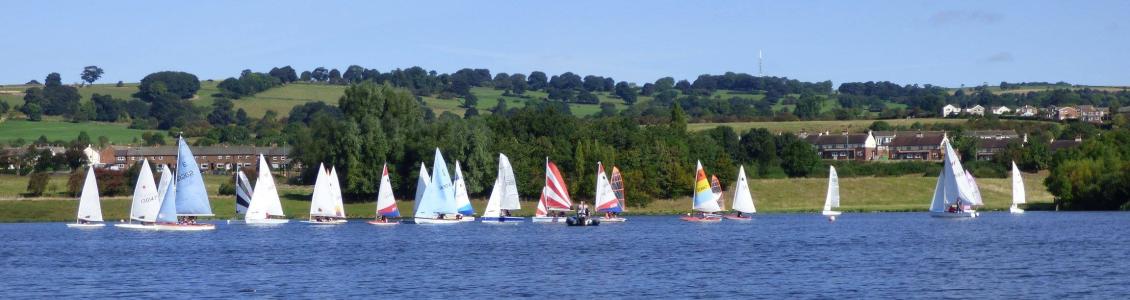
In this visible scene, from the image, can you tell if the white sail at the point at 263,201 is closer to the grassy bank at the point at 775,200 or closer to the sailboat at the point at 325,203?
the sailboat at the point at 325,203

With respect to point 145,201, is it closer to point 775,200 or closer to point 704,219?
point 704,219

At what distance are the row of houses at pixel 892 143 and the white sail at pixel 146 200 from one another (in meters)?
106

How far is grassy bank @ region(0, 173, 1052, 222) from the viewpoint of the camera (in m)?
108

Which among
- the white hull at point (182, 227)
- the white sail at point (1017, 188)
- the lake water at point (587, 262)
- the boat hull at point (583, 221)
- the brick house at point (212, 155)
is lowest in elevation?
the lake water at point (587, 262)

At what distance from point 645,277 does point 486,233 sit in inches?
1258

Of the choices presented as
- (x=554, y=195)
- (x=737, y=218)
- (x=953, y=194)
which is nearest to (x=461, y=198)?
(x=554, y=195)

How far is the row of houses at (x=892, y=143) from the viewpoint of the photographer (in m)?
179

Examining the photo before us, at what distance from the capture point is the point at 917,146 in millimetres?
184625

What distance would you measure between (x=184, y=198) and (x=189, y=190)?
498mm

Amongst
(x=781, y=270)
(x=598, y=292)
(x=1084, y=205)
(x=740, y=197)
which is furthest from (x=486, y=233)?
(x=1084, y=205)

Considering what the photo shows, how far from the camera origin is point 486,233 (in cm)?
7962

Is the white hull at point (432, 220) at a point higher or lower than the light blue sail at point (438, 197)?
lower

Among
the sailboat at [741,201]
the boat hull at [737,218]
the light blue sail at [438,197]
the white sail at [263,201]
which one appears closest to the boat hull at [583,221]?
the light blue sail at [438,197]

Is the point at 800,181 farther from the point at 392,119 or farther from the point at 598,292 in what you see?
the point at 598,292
